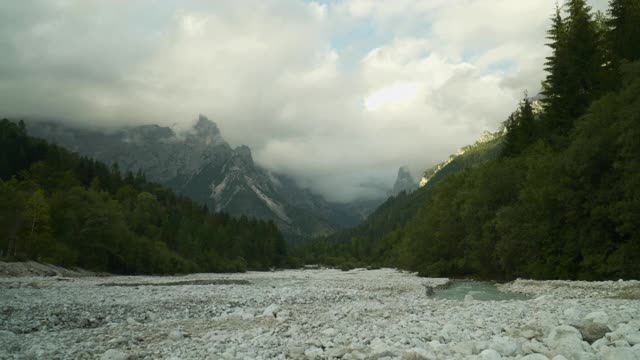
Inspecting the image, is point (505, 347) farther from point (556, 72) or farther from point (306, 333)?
point (556, 72)

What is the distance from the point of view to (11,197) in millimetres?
59969

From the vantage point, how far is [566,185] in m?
35.7

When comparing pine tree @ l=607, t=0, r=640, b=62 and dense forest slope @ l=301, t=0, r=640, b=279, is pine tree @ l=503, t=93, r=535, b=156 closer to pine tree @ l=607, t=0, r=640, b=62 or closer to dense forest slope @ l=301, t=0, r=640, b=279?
dense forest slope @ l=301, t=0, r=640, b=279

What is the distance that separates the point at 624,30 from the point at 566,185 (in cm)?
2847

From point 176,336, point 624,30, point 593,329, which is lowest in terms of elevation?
point 176,336

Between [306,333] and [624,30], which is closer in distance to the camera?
[306,333]

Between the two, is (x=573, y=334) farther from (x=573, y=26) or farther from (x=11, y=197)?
(x=11, y=197)

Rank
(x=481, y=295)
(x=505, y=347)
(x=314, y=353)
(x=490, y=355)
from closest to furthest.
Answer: (x=490, y=355)
(x=505, y=347)
(x=314, y=353)
(x=481, y=295)

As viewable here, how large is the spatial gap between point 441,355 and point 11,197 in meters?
66.7

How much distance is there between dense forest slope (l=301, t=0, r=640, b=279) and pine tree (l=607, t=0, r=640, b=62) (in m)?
0.13

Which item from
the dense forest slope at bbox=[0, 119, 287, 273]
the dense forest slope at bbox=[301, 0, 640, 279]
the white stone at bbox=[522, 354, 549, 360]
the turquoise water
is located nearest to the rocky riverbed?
the white stone at bbox=[522, 354, 549, 360]

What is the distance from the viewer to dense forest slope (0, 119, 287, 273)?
61.8m

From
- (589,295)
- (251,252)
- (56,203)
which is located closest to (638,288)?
(589,295)

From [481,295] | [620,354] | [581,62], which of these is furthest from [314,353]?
[581,62]
